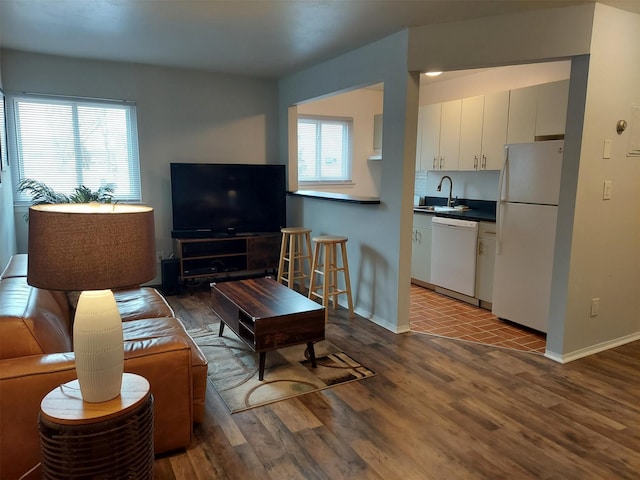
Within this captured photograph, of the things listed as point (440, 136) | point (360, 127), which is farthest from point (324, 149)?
point (440, 136)

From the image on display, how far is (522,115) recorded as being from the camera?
4141 mm

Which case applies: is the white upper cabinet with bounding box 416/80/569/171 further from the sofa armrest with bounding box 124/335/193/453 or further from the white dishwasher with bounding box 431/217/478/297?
the sofa armrest with bounding box 124/335/193/453

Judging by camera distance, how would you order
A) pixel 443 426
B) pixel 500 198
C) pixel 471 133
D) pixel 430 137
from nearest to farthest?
pixel 443 426, pixel 500 198, pixel 471 133, pixel 430 137

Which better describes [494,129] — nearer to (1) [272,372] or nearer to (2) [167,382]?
(1) [272,372]

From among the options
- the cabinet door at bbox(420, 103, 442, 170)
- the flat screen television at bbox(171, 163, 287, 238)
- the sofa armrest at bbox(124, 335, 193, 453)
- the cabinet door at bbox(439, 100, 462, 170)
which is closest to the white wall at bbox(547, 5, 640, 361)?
the cabinet door at bbox(439, 100, 462, 170)

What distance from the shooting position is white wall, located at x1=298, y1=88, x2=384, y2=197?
6250 millimetres

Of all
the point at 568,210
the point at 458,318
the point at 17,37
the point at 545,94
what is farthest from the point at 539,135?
the point at 17,37

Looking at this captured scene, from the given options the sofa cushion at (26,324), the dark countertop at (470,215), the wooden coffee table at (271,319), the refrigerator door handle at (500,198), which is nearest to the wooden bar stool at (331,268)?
the wooden coffee table at (271,319)

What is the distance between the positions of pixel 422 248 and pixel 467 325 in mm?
1342

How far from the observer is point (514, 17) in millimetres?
3010

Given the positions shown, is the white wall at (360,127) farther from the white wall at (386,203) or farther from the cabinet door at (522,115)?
the cabinet door at (522,115)

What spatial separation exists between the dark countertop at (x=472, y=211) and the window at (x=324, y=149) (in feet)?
4.78

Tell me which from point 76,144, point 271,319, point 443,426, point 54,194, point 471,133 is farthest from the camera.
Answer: point 471,133

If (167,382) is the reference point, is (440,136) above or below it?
above
